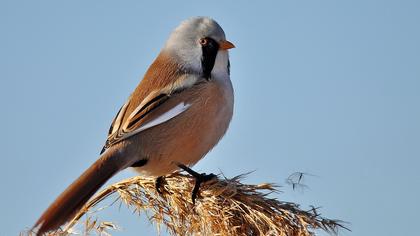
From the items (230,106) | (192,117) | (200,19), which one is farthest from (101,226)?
(200,19)

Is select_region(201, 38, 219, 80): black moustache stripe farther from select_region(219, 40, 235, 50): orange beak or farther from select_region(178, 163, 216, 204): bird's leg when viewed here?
select_region(178, 163, 216, 204): bird's leg

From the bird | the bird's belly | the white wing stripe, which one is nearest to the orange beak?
the bird

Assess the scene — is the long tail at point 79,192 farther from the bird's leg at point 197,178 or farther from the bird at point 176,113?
the bird's leg at point 197,178

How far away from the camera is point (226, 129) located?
13.9ft

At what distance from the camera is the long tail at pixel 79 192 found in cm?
344

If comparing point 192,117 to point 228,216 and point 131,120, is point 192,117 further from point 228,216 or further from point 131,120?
point 228,216

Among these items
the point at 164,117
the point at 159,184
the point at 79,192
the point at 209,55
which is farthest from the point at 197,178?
the point at 209,55

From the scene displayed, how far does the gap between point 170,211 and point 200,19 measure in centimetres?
131

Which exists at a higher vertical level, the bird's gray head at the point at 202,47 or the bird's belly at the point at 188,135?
the bird's gray head at the point at 202,47

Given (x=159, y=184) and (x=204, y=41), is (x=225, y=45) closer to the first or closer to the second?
(x=204, y=41)

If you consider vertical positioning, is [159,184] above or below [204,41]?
below

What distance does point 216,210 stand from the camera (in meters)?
3.58

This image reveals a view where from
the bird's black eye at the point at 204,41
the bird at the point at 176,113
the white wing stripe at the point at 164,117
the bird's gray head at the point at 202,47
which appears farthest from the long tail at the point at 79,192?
the bird's black eye at the point at 204,41

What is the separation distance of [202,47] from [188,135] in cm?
63
